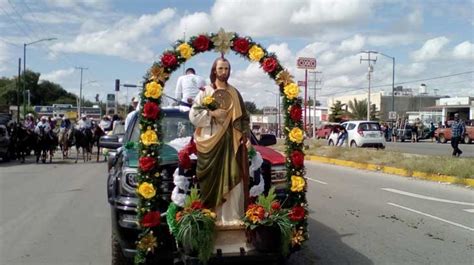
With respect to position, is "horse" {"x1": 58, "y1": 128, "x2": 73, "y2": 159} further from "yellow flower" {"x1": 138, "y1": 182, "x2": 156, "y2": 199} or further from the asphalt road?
"yellow flower" {"x1": 138, "y1": 182, "x2": 156, "y2": 199}

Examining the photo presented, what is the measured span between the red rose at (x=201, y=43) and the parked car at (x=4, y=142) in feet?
60.7

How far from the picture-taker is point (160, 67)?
19.4 ft

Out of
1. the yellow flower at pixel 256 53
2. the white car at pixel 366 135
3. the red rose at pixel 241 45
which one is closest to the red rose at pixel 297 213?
the yellow flower at pixel 256 53

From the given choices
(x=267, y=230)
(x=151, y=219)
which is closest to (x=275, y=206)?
(x=267, y=230)

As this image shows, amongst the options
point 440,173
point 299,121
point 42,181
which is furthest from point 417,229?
point 42,181

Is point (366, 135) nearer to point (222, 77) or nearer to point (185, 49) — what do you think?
point (185, 49)

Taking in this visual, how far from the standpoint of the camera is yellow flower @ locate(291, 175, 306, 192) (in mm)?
5961

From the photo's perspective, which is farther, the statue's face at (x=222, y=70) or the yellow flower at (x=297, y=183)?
the yellow flower at (x=297, y=183)

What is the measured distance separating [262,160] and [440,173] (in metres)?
12.0

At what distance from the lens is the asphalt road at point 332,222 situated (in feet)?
23.1

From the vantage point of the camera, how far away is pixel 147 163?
18.1 ft

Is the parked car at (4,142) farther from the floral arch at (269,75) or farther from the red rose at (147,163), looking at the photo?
the red rose at (147,163)

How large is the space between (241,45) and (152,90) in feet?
3.70

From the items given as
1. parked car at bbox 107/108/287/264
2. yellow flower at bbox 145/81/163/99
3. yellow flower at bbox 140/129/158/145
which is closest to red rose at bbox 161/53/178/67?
yellow flower at bbox 145/81/163/99
